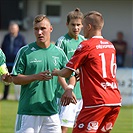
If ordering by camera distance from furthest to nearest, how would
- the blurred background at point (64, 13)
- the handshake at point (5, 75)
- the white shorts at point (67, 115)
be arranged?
the blurred background at point (64, 13) → the white shorts at point (67, 115) → the handshake at point (5, 75)

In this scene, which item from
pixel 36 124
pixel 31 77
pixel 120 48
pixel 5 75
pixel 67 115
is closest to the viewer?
pixel 31 77

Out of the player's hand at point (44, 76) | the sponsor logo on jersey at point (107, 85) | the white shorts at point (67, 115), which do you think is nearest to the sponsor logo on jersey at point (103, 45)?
the sponsor logo on jersey at point (107, 85)

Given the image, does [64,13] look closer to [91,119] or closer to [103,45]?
[103,45]

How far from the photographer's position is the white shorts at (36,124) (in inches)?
330

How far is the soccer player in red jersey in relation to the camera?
7.71 meters

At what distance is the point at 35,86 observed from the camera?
8.48 m

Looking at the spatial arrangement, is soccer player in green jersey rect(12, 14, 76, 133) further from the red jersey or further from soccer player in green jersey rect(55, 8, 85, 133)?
soccer player in green jersey rect(55, 8, 85, 133)

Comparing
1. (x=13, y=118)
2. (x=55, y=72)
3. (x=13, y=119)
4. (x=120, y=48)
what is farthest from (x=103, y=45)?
(x=120, y=48)

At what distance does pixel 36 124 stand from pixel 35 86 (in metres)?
0.52

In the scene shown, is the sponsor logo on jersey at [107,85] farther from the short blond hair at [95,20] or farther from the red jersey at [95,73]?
the short blond hair at [95,20]

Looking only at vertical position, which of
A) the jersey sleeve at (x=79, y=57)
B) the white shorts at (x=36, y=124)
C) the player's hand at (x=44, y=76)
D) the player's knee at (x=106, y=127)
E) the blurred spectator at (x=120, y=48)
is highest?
the jersey sleeve at (x=79, y=57)

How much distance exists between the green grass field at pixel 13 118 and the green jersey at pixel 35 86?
15.8 ft

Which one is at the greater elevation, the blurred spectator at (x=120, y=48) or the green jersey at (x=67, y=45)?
the green jersey at (x=67, y=45)

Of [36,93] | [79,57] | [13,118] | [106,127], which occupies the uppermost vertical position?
[79,57]
